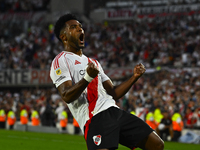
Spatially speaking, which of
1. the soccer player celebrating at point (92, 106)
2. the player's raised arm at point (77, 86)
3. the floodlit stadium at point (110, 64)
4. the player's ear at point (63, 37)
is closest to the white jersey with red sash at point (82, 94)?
the soccer player celebrating at point (92, 106)

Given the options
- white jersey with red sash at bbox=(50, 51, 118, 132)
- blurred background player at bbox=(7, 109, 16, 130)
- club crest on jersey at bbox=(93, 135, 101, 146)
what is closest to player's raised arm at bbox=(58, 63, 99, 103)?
white jersey with red sash at bbox=(50, 51, 118, 132)

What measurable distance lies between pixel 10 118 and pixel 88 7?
14832 mm

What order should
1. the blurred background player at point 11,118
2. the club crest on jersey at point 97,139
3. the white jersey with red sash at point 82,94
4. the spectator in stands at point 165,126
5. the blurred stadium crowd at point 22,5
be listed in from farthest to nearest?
the blurred stadium crowd at point 22,5 → the blurred background player at point 11,118 → the spectator in stands at point 165,126 → the white jersey with red sash at point 82,94 → the club crest on jersey at point 97,139

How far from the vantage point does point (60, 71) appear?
4.14 meters

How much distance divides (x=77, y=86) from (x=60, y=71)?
410 mm

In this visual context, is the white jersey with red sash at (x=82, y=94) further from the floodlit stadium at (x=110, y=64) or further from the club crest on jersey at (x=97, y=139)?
the floodlit stadium at (x=110, y=64)

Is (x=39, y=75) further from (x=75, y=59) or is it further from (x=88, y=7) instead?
(x=75, y=59)

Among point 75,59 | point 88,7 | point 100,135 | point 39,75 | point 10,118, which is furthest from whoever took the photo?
point 88,7

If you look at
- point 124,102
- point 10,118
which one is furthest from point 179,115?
point 10,118

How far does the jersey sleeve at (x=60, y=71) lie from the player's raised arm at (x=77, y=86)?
6 cm

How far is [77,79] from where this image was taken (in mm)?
4207

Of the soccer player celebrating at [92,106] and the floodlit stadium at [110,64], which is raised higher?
the soccer player celebrating at [92,106]

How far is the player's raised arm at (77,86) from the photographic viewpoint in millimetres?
3715

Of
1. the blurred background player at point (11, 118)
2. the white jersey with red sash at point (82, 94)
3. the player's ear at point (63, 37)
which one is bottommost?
the blurred background player at point (11, 118)
